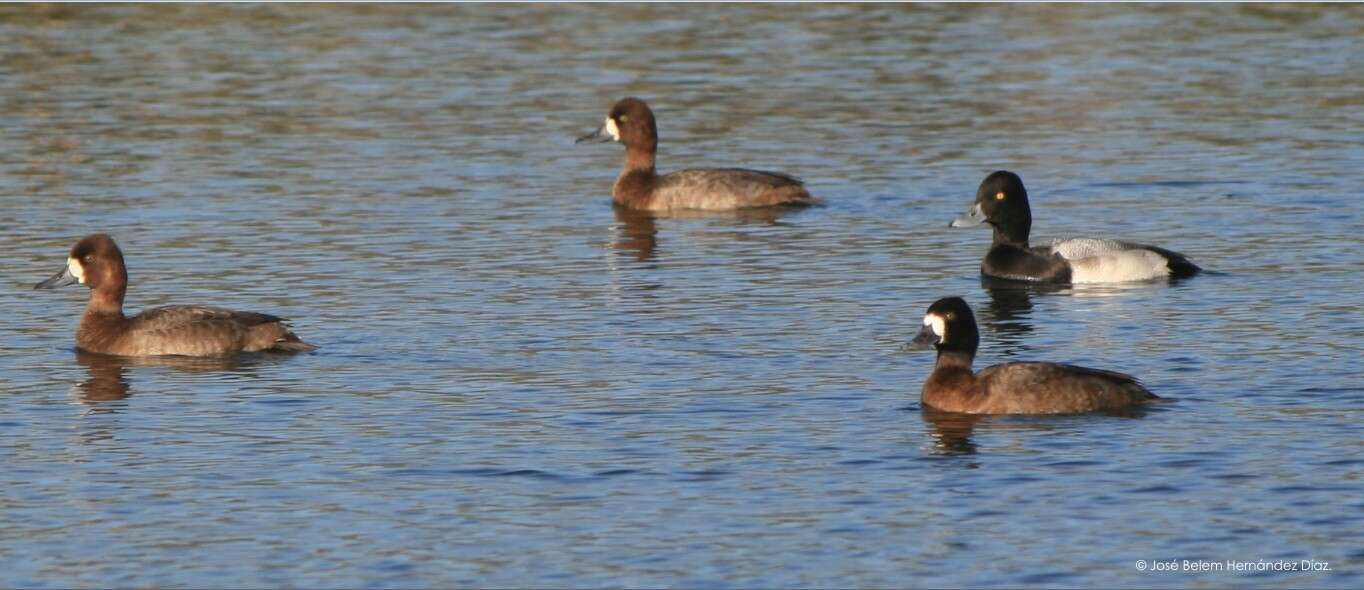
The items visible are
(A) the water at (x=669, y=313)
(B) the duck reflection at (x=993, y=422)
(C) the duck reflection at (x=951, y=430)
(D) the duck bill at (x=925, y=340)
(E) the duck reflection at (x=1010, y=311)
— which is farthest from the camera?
(E) the duck reflection at (x=1010, y=311)

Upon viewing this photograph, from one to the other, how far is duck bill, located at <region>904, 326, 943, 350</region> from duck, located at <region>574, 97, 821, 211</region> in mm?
10546

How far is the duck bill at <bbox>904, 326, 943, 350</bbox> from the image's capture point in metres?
16.5

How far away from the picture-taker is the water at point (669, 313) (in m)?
13.1

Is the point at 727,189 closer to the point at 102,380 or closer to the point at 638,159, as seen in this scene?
the point at 638,159

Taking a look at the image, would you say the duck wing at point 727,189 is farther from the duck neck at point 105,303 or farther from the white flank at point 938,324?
the white flank at point 938,324

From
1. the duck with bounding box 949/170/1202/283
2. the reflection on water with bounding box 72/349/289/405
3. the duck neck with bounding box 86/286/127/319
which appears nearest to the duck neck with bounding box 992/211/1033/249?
the duck with bounding box 949/170/1202/283

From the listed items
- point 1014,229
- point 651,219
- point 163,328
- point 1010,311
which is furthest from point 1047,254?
point 163,328

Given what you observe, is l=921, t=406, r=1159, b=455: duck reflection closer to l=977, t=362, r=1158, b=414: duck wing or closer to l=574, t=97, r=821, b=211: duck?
l=977, t=362, r=1158, b=414: duck wing

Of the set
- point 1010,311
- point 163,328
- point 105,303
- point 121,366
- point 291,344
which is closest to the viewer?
point 121,366

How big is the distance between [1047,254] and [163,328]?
27.3ft

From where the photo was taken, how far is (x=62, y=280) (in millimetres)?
19938

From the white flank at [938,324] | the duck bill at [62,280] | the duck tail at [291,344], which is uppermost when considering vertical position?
the white flank at [938,324]

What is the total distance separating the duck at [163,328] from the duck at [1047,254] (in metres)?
7.11

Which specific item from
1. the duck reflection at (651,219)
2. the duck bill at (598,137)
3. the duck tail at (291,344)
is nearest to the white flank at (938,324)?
the duck tail at (291,344)
